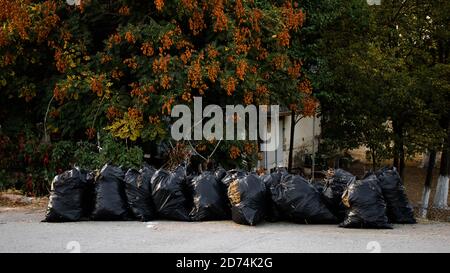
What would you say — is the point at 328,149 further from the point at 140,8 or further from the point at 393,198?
the point at 393,198

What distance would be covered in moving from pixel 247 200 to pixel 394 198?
6.23 ft

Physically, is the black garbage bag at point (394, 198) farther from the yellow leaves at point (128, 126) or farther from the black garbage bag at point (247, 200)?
the yellow leaves at point (128, 126)

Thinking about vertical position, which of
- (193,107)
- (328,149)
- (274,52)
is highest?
(274,52)

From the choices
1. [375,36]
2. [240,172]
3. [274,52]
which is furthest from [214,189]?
[375,36]

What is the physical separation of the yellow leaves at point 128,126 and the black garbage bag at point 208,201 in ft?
9.88

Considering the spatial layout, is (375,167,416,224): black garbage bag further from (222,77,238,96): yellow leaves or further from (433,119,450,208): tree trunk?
(433,119,450,208): tree trunk

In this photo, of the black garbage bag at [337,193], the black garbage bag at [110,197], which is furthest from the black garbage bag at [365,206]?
the black garbage bag at [110,197]

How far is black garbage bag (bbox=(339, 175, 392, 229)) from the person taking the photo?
7.91m

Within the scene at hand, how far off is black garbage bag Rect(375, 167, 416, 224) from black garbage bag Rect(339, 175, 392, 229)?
0.86 feet

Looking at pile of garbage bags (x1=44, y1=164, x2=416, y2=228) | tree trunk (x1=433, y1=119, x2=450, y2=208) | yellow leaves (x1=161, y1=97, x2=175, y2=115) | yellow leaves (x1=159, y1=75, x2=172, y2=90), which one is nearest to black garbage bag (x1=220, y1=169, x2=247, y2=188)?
pile of garbage bags (x1=44, y1=164, x2=416, y2=228)

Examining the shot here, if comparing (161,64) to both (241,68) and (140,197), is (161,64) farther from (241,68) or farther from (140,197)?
(140,197)

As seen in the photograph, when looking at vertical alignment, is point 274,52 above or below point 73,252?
above
